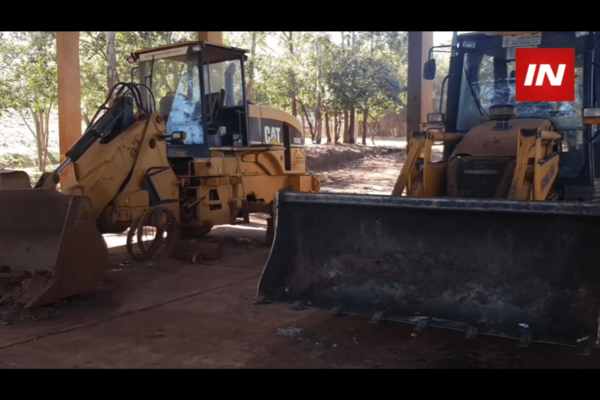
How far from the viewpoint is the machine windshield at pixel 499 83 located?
6699 mm

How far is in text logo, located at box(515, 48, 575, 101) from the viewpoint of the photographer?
6.67m

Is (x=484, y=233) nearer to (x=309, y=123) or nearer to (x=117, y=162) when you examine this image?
(x=117, y=162)

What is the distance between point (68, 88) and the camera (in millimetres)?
13227

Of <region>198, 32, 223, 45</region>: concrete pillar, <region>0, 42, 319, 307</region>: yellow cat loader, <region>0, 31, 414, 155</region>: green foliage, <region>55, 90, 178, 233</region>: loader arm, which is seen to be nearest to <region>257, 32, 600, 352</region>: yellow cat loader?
<region>0, 42, 319, 307</region>: yellow cat loader

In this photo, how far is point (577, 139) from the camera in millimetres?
6648

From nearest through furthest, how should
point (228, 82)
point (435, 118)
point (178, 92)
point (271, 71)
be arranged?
point (435, 118)
point (178, 92)
point (228, 82)
point (271, 71)

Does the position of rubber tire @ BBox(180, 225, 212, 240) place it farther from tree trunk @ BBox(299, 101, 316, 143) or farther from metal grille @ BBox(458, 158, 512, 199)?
tree trunk @ BBox(299, 101, 316, 143)

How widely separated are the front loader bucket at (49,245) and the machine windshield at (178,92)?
2.75 m

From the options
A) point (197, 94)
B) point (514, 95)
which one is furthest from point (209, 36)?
point (514, 95)

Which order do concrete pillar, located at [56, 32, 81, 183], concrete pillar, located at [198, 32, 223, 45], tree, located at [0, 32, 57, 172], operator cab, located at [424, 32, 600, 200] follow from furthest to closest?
tree, located at [0, 32, 57, 172]
concrete pillar, located at [56, 32, 81, 183]
concrete pillar, located at [198, 32, 223, 45]
operator cab, located at [424, 32, 600, 200]

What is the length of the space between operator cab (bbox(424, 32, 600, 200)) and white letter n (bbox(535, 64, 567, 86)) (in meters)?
0.16

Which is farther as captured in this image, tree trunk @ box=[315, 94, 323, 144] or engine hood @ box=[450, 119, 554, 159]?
tree trunk @ box=[315, 94, 323, 144]

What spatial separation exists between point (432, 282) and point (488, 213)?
2.16ft

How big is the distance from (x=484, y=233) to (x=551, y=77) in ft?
8.71
